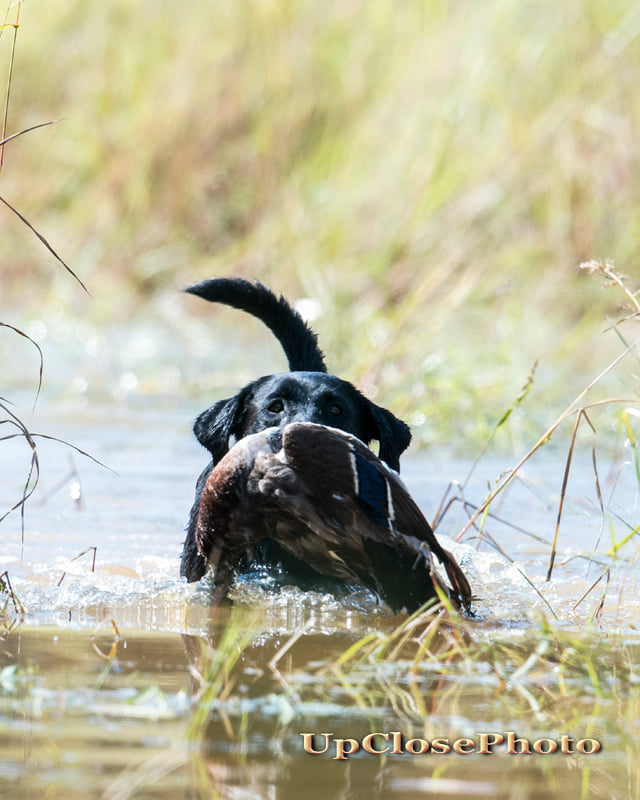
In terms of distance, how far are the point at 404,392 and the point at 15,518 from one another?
7.79 feet

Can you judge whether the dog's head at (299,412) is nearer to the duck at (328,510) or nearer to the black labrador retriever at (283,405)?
the black labrador retriever at (283,405)

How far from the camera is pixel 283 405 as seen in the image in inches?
154

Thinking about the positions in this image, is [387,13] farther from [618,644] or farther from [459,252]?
[618,644]

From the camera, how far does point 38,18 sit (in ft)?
37.6

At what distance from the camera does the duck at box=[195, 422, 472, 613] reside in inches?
110

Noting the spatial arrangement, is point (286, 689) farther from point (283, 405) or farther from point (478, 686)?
point (283, 405)

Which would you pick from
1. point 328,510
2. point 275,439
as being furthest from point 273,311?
point 328,510

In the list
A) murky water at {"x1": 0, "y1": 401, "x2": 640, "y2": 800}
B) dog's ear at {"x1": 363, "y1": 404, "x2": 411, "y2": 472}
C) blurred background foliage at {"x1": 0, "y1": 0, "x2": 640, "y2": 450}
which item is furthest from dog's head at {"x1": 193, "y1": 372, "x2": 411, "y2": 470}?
blurred background foliage at {"x1": 0, "y1": 0, "x2": 640, "y2": 450}

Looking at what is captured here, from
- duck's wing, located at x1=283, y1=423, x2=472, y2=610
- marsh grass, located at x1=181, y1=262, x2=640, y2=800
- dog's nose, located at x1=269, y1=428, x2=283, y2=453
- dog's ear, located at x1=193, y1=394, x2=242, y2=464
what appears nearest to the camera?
marsh grass, located at x1=181, y1=262, x2=640, y2=800

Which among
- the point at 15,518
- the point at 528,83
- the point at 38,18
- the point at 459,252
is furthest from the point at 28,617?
the point at 38,18

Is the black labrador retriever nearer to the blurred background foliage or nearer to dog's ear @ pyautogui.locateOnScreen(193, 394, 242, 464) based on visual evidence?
dog's ear @ pyautogui.locateOnScreen(193, 394, 242, 464)

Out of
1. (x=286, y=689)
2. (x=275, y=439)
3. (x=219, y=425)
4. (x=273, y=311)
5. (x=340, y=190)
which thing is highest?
(x=340, y=190)

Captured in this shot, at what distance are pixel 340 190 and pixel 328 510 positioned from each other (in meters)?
6.92

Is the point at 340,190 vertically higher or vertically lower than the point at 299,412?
higher
